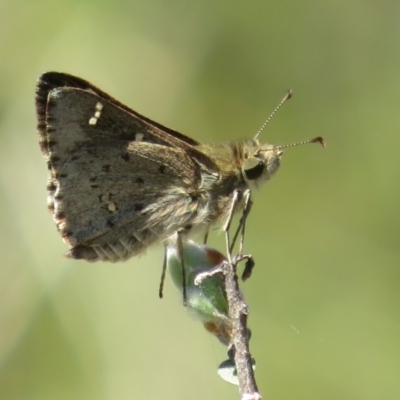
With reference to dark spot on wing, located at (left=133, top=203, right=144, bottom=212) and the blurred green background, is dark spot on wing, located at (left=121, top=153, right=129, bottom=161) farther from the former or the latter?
the blurred green background

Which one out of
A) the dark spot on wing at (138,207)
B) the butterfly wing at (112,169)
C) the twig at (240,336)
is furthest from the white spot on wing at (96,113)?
the twig at (240,336)

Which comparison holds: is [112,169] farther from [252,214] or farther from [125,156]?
[252,214]

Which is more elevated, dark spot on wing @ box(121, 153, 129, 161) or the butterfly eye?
the butterfly eye

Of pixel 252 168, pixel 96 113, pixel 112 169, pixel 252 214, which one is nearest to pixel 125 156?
pixel 112 169

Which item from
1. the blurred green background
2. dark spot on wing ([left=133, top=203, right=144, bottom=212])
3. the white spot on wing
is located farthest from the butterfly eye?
the blurred green background

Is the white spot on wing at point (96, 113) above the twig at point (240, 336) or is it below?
above

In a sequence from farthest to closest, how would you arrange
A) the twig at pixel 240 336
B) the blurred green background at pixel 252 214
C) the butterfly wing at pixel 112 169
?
the blurred green background at pixel 252 214, the butterfly wing at pixel 112 169, the twig at pixel 240 336

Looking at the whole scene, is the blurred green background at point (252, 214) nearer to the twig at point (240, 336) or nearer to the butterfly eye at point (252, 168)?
the butterfly eye at point (252, 168)
